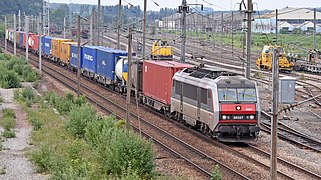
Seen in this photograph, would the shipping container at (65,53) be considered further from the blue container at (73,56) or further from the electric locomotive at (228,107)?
the electric locomotive at (228,107)

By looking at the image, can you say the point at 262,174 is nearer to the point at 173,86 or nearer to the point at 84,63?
the point at 173,86

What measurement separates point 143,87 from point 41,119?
22.6ft

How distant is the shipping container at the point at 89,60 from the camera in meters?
48.8

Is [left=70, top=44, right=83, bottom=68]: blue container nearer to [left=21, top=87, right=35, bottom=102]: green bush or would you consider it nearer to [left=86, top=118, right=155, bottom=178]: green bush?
[left=21, top=87, right=35, bottom=102]: green bush

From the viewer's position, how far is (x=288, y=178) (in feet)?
61.8

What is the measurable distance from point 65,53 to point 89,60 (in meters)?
10.8

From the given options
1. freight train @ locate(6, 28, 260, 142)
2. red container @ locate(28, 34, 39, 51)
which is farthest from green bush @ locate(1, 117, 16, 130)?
red container @ locate(28, 34, 39, 51)

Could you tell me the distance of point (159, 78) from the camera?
3159 centimetres

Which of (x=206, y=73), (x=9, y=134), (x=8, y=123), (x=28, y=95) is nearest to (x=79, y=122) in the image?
(x=9, y=134)

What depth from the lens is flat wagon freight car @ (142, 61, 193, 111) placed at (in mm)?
30094

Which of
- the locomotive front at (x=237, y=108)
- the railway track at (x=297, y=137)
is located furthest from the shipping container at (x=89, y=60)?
the locomotive front at (x=237, y=108)

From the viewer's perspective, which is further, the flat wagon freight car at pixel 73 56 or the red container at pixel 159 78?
the flat wagon freight car at pixel 73 56

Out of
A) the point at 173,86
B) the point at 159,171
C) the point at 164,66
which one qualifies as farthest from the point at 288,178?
the point at 164,66

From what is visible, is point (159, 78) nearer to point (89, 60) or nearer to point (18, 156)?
point (18, 156)
